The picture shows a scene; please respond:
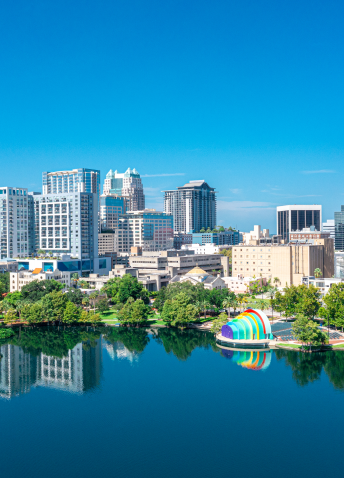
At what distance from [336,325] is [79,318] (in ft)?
105

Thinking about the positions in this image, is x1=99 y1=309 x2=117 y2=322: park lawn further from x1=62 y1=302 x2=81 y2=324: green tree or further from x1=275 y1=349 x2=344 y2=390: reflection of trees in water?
x1=275 y1=349 x2=344 y2=390: reflection of trees in water

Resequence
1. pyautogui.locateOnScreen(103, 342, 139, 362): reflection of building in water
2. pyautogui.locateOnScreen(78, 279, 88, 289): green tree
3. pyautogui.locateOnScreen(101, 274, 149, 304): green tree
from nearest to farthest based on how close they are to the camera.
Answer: pyautogui.locateOnScreen(103, 342, 139, 362): reflection of building in water
pyautogui.locateOnScreen(101, 274, 149, 304): green tree
pyautogui.locateOnScreen(78, 279, 88, 289): green tree

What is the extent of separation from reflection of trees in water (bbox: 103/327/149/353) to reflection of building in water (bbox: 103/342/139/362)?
66 cm

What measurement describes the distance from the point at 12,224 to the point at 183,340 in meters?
67.2

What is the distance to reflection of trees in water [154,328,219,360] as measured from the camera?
54562mm

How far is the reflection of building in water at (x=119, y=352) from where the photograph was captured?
170 feet

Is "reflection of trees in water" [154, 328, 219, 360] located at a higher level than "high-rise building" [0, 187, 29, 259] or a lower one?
lower

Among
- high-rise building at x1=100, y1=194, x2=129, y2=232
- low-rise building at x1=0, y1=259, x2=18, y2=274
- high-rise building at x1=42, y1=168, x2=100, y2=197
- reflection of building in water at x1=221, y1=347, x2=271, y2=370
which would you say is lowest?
reflection of building in water at x1=221, y1=347, x2=271, y2=370

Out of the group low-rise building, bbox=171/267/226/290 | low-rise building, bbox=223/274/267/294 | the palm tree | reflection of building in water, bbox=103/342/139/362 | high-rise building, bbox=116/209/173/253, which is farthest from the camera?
high-rise building, bbox=116/209/173/253

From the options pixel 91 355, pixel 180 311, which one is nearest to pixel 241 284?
pixel 180 311

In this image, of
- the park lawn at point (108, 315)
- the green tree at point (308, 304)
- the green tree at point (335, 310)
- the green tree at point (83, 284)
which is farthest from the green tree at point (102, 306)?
the green tree at point (335, 310)

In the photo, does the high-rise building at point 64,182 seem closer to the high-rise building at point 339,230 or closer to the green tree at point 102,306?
the high-rise building at point 339,230

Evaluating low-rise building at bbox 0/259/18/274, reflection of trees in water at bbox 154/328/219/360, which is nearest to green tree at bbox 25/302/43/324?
reflection of trees in water at bbox 154/328/219/360

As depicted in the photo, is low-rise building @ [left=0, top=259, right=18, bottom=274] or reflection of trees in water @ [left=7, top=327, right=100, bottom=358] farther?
low-rise building @ [left=0, top=259, right=18, bottom=274]
